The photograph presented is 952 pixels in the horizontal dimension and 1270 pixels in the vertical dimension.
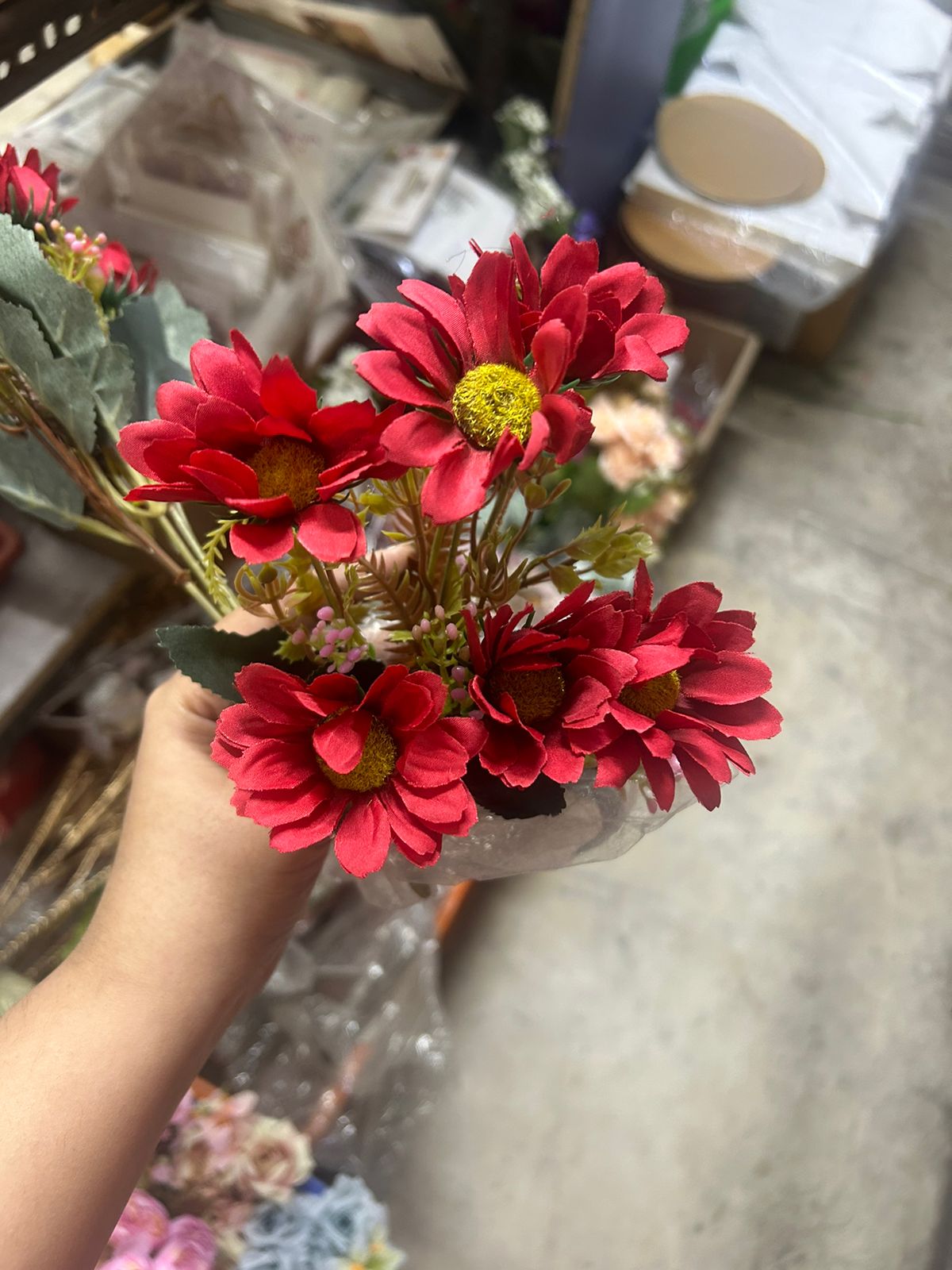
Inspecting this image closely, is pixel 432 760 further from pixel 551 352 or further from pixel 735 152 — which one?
pixel 735 152

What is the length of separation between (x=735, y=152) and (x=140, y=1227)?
1633 millimetres

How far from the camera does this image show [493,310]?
282 millimetres

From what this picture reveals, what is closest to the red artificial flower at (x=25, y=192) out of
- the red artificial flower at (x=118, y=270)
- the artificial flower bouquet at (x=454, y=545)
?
the red artificial flower at (x=118, y=270)

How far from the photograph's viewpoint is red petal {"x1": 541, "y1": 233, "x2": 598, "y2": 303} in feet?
0.96

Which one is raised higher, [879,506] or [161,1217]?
[161,1217]

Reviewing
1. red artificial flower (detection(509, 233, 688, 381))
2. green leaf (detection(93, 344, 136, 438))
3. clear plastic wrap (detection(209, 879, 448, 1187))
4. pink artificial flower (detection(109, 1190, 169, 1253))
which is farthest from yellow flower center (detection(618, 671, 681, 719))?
clear plastic wrap (detection(209, 879, 448, 1187))

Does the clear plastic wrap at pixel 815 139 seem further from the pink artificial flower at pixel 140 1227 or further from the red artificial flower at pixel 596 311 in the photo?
the pink artificial flower at pixel 140 1227

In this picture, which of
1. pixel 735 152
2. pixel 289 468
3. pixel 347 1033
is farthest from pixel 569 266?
pixel 735 152

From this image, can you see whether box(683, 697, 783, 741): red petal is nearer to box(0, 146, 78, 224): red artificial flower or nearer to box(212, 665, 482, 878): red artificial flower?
box(212, 665, 482, 878): red artificial flower

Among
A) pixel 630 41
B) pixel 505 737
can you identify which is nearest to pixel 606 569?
pixel 505 737

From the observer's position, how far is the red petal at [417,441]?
0.87ft

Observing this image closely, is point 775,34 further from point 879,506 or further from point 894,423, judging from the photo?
point 879,506

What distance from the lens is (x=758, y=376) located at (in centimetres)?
178

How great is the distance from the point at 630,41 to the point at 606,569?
122 centimetres
